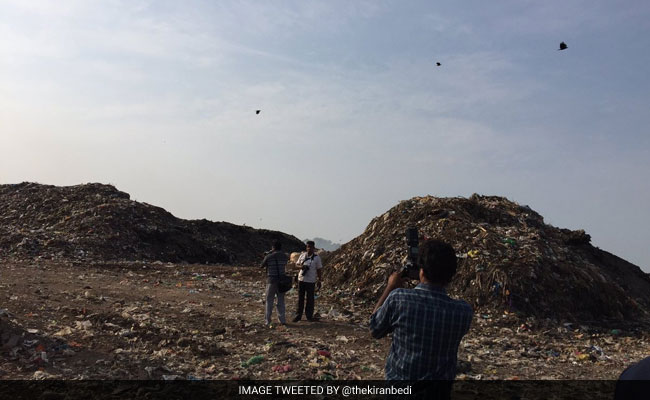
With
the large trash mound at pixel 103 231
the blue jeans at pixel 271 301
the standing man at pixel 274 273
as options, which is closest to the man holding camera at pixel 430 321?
the standing man at pixel 274 273

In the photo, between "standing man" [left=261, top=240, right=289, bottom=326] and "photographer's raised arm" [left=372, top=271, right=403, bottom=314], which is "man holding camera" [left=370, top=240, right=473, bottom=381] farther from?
"standing man" [left=261, top=240, right=289, bottom=326]

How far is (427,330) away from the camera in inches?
109

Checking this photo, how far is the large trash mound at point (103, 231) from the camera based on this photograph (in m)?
19.1

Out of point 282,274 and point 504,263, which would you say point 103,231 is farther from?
point 504,263

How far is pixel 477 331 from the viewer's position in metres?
10.4

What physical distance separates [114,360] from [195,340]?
1.54 meters

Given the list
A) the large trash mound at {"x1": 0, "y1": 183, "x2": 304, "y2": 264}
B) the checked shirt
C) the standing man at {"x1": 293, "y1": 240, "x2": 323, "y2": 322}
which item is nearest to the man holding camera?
the checked shirt

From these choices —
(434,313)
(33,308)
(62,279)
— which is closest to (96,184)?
(62,279)

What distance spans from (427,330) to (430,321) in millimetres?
55

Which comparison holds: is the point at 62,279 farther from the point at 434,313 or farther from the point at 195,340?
the point at 434,313

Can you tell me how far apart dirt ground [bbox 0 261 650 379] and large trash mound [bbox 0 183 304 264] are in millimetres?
6307

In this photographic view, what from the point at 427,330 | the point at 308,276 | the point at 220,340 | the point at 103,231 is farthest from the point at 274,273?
the point at 103,231

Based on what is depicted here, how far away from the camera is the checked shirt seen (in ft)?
9.11

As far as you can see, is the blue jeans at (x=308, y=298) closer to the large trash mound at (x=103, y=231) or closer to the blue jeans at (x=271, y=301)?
the blue jeans at (x=271, y=301)
